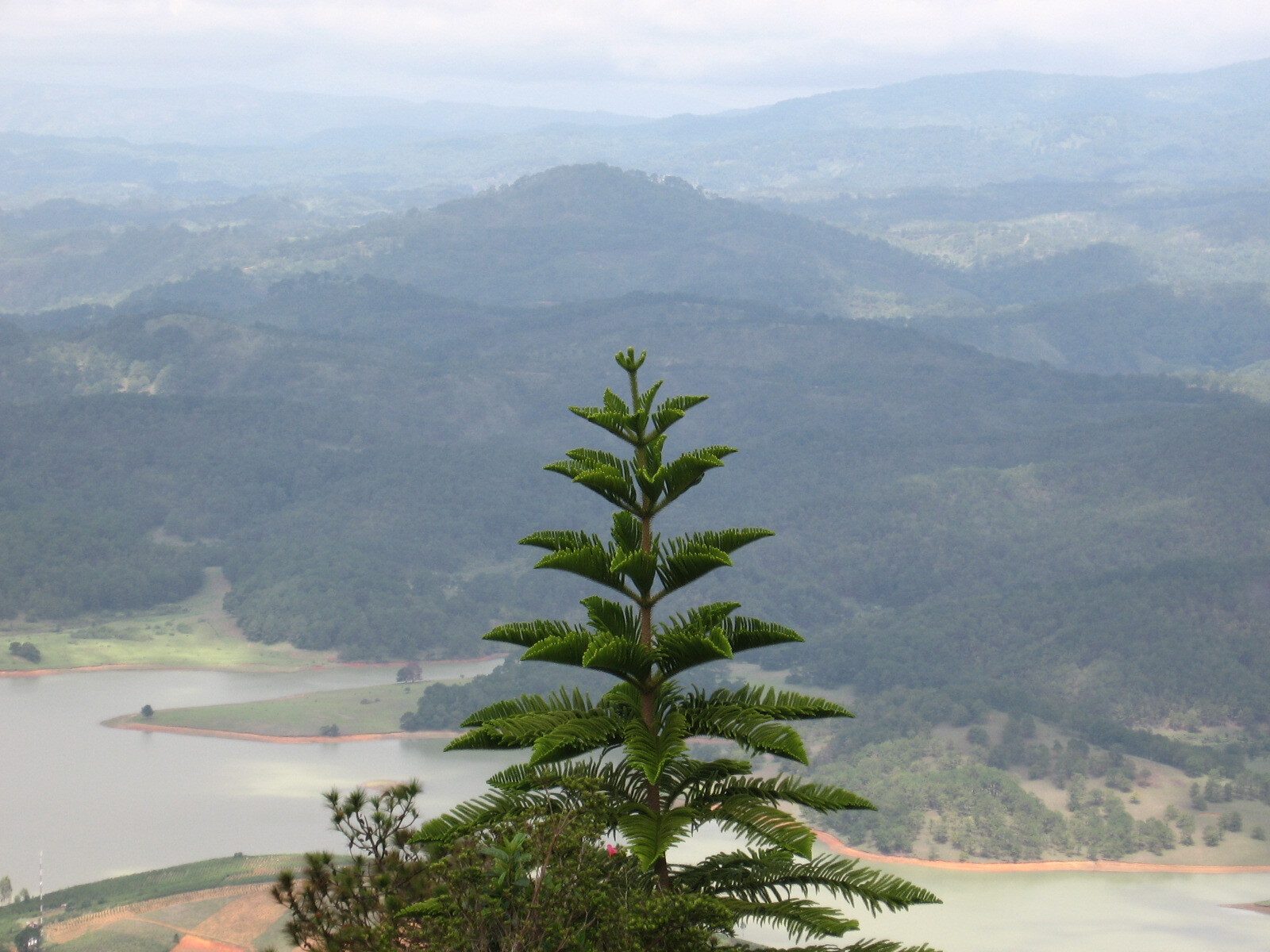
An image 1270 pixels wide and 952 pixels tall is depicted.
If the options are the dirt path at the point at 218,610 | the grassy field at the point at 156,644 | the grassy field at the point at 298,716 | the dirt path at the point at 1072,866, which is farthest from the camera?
the dirt path at the point at 218,610

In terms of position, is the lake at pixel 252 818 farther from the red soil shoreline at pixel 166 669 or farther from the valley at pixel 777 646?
the red soil shoreline at pixel 166 669

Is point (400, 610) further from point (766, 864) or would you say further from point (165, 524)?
point (766, 864)

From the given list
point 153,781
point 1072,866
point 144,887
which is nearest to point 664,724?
point 144,887

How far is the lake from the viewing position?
217 ft

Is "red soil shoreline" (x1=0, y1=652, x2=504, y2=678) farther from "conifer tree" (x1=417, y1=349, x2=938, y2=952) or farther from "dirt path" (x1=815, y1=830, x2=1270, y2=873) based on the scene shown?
"conifer tree" (x1=417, y1=349, x2=938, y2=952)

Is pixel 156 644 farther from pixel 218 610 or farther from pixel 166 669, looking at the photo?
pixel 218 610

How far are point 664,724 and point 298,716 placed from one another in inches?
3661

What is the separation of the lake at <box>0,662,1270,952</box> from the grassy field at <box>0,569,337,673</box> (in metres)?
5.64

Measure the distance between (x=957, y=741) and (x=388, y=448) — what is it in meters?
122

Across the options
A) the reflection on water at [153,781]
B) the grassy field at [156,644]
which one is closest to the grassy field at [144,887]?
the reflection on water at [153,781]

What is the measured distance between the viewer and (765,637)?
1571cm

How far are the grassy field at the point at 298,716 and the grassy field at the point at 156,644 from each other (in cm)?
1708

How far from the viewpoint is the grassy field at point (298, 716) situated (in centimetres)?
10231

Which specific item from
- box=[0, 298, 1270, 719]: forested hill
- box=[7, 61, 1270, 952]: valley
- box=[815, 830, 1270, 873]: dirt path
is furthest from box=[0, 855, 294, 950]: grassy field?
box=[0, 298, 1270, 719]: forested hill
